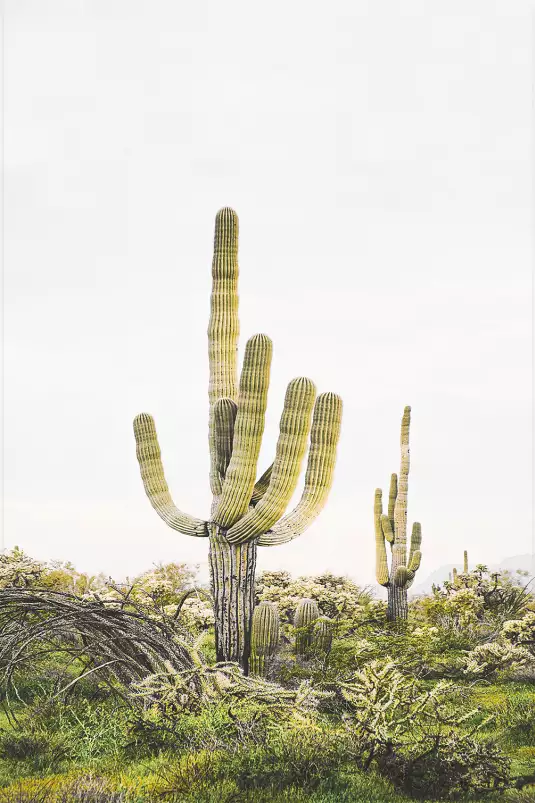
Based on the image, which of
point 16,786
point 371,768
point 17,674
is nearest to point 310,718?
point 371,768

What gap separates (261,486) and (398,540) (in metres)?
7.18

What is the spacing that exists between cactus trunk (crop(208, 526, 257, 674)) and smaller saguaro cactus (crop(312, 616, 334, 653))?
2.09 metres

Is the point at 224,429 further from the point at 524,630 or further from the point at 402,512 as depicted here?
the point at 402,512

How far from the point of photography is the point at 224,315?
9930mm

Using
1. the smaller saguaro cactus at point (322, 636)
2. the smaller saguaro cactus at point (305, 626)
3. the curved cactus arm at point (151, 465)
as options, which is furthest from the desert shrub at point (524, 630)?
the curved cactus arm at point (151, 465)

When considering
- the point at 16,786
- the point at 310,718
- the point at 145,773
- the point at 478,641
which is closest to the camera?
the point at 16,786

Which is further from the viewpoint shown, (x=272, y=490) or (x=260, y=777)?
(x=272, y=490)

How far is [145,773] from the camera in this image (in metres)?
6.20

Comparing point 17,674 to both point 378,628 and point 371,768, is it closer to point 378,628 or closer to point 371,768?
point 371,768

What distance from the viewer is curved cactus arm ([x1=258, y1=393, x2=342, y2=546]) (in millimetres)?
9328

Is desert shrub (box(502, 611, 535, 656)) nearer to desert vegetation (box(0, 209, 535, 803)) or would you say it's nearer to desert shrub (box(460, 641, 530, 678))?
desert vegetation (box(0, 209, 535, 803))

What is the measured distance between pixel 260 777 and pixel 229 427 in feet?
13.9

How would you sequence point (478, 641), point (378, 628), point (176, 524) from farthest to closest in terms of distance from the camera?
point (378, 628)
point (478, 641)
point (176, 524)

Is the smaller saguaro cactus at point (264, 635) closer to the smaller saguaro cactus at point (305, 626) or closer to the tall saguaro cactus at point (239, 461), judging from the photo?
the smaller saguaro cactus at point (305, 626)
